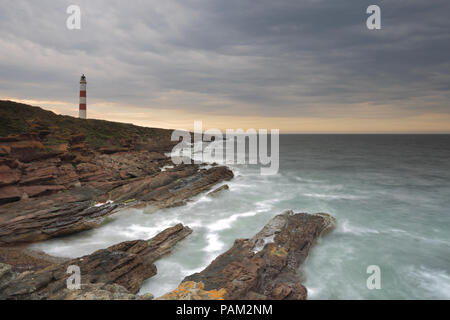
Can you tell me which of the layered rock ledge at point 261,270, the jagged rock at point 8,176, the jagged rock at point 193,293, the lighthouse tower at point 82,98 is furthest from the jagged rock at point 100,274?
the lighthouse tower at point 82,98

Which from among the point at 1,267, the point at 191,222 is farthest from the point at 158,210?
the point at 1,267

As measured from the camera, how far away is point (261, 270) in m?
8.50

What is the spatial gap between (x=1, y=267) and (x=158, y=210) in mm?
10743

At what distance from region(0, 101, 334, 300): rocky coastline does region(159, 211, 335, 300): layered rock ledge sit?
0.12 ft

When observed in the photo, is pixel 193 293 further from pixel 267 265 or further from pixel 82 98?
pixel 82 98

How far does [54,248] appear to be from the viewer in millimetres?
11984

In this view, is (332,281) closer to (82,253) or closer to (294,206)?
(294,206)

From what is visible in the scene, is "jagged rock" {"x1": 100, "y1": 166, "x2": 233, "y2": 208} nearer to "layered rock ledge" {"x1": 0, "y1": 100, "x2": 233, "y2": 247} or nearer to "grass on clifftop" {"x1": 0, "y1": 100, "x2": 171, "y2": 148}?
"layered rock ledge" {"x1": 0, "y1": 100, "x2": 233, "y2": 247}

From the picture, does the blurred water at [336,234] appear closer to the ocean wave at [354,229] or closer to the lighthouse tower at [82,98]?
the ocean wave at [354,229]

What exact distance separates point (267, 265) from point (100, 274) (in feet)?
20.6

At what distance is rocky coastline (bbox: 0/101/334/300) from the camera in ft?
23.9

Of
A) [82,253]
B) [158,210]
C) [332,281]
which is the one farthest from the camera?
[158,210]

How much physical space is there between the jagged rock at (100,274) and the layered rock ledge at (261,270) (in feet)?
7.20

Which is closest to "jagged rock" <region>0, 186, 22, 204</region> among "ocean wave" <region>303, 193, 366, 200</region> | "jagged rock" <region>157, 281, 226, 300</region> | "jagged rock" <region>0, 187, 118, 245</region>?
"jagged rock" <region>0, 187, 118, 245</region>
